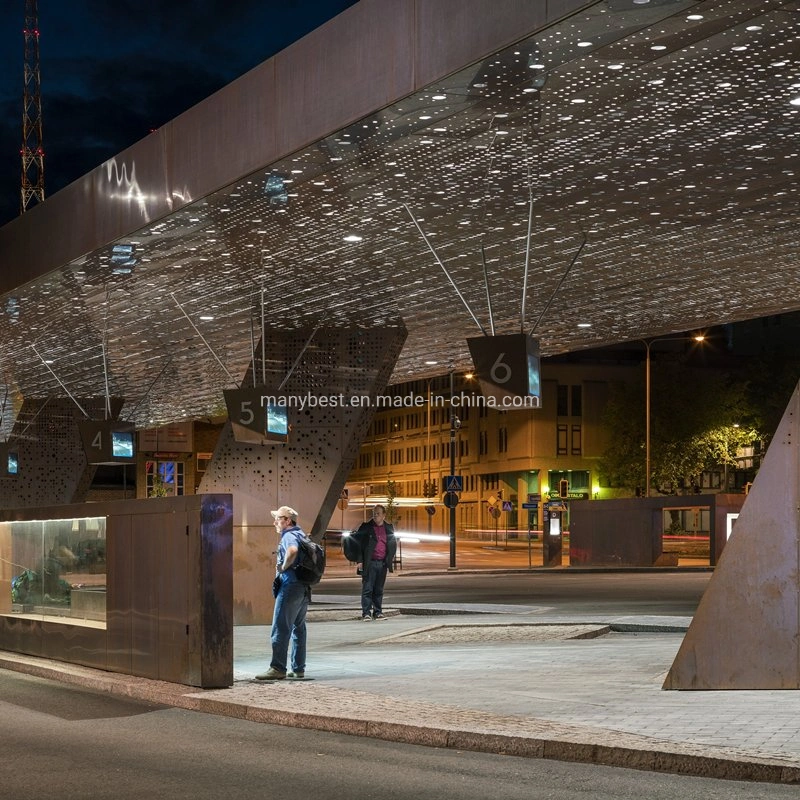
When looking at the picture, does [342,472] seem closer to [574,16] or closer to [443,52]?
[443,52]

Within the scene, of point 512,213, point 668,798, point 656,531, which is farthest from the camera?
point 656,531

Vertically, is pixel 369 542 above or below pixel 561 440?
below

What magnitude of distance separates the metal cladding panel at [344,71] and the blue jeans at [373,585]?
10.1m

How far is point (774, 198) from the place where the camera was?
1428 cm

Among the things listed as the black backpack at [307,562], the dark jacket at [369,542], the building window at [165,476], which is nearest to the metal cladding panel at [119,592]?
the black backpack at [307,562]

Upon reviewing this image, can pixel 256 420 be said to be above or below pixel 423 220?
below

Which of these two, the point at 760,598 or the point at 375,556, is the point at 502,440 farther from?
the point at 760,598

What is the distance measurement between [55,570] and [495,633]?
6.06m

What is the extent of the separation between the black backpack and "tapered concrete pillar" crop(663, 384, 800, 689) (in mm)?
3618

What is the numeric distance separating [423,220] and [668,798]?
852 cm

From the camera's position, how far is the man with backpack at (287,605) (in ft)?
42.8

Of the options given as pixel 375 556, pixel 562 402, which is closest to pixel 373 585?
pixel 375 556

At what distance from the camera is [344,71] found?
1192cm

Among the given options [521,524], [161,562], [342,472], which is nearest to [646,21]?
[161,562]
